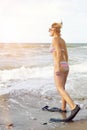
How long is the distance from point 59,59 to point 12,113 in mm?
1504

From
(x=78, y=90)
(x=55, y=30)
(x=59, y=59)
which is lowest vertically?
(x=78, y=90)

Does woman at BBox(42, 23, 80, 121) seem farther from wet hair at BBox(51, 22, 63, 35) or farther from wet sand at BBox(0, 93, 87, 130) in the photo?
wet sand at BBox(0, 93, 87, 130)

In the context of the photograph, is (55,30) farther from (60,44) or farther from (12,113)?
(12,113)

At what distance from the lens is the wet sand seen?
6217 millimetres

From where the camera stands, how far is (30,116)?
7016 mm

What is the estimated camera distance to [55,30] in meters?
6.91

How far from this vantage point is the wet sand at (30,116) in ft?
20.4

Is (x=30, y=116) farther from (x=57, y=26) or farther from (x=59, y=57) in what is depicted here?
(x=57, y=26)

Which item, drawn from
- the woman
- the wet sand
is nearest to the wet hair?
the woman

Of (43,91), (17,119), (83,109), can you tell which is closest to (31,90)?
(43,91)

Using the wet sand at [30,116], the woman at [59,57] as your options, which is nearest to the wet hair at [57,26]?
the woman at [59,57]

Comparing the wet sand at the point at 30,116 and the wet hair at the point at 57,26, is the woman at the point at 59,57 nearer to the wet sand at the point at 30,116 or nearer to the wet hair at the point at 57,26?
the wet hair at the point at 57,26

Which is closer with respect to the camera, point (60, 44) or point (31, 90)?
point (60, 44)

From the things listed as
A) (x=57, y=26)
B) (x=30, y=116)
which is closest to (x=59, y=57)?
(x=57, y=26)
